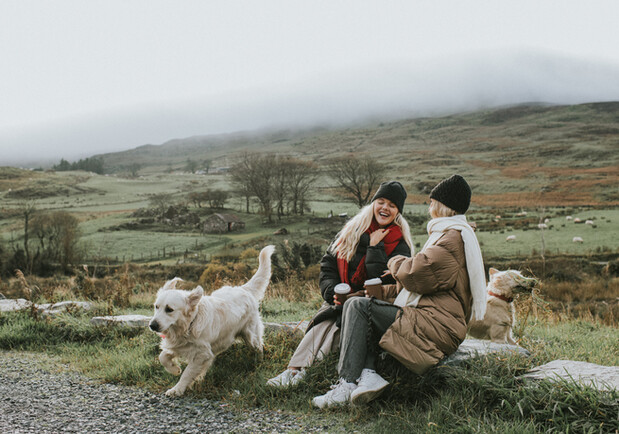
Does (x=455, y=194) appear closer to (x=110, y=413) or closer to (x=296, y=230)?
(x=110, y=413)

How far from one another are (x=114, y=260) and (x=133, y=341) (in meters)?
26.8

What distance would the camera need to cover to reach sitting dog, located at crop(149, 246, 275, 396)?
4398 mm

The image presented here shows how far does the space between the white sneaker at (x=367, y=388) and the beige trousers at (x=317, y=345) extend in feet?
2.72

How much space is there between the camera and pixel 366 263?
4387 millimetres

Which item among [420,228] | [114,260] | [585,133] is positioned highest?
[585,133]

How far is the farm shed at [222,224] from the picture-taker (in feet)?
116

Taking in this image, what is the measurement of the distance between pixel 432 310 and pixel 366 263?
1031mm

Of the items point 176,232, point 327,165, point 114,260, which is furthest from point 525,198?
point 114,260

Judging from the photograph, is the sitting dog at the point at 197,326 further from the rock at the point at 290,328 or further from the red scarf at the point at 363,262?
the red scarf at the point at 363,262

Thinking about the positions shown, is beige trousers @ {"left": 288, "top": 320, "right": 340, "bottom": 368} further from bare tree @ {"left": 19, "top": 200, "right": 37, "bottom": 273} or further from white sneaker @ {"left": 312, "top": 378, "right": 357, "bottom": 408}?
bare tree @ {"left": 19, "top": 200, "right": 37, "bottom": 273}

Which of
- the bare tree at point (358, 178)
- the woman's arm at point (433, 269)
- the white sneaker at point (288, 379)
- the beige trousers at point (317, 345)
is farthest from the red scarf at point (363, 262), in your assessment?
the bare tree at point (358, 178)

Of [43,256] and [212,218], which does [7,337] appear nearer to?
[43,256]

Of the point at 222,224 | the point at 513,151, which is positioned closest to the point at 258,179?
the point at 222,224

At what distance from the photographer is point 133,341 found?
19.7 feet
